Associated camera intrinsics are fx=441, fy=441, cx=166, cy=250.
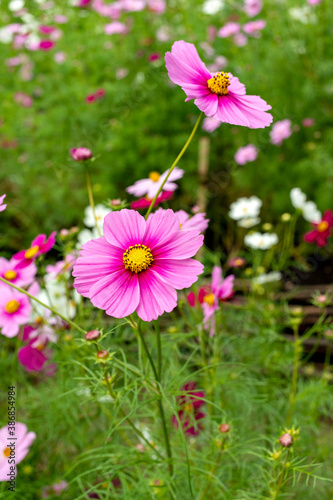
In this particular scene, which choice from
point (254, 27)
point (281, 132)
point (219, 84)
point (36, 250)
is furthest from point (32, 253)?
point (254, 27)

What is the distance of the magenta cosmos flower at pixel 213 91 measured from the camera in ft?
1.65

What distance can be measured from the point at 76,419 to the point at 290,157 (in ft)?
5.25

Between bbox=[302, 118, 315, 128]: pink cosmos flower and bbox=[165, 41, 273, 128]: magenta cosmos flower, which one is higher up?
bbox=[165, 41, 273, 128]: magenta cosmos flower

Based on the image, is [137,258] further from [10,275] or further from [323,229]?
[323,229]

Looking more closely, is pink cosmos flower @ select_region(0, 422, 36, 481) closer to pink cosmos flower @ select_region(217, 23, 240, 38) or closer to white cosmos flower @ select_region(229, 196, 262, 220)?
white cosmos flower @ select_region(229, 196, 262, 220)

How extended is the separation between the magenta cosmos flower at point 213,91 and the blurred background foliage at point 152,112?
48.0 inches

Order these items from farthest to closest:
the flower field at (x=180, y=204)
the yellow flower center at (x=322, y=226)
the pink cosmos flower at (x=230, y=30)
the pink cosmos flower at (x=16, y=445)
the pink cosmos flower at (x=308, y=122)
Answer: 1. the pink cosmos flower at (x=230, y=30)
2. the pink cosmos flower at (x=308, y=122)
3. the yellow flower center at (x=322, y=226)
4. the flower field at (x=180, y=204)
5. the pink cosmos flower at (x=16, y=445)

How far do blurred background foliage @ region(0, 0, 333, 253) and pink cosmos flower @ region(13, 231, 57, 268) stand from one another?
1232 millimetres

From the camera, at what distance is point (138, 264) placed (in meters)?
0.49

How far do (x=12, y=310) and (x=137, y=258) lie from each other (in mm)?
406

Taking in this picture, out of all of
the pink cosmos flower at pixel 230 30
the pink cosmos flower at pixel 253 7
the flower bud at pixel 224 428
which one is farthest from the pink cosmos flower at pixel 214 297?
the pink cosmos flower at pixel 253 7

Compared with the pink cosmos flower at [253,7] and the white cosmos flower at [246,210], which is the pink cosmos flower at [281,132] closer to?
the white cosmos flower at [246,210]

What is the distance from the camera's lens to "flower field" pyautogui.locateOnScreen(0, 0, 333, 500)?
938mm

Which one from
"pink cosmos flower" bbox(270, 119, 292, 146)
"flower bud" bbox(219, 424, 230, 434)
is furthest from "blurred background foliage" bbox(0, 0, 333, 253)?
"flower bud" bbox(219, 424, 230, 434)
